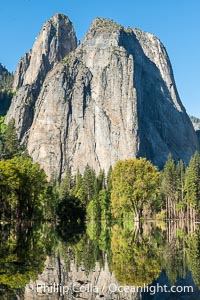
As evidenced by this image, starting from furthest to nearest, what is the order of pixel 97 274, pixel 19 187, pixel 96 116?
pixel 96 116 < pixel 19 187 < pixel 97 274

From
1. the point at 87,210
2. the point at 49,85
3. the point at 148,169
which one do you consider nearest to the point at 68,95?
the point at 49,85

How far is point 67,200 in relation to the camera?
101 m

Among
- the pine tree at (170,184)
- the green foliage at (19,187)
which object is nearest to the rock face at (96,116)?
the pine tree at (170,184)

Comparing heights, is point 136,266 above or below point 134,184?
below

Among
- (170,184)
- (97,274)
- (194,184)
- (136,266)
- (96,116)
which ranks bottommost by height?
(97,274)

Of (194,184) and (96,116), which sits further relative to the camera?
(96,116)

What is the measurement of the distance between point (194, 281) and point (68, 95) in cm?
17713

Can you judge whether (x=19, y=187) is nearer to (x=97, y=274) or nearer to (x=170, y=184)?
(x=97, y=274)

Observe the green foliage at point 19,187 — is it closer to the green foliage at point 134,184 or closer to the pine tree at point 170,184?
the green foliage at point 134,184

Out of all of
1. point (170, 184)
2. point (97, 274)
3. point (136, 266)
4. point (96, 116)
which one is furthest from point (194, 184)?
point (96, 116)

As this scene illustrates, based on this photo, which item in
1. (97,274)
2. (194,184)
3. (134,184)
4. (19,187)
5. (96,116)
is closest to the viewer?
(97,274)

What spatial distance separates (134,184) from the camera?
71562 millimetres

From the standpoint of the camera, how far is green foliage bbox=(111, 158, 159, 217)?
71.6 m

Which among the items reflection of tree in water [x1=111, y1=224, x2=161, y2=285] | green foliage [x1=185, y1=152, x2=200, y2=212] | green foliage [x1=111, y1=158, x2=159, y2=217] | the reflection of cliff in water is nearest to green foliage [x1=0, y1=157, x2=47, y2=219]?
green foliage [x1=111, y1=158, x2=159, y2=217]
